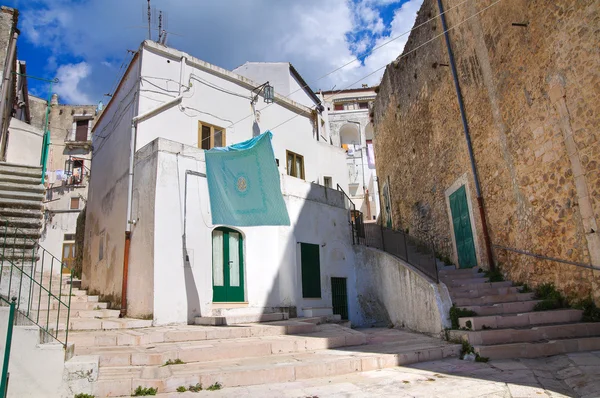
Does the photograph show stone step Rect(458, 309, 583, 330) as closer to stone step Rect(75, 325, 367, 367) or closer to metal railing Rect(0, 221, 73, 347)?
stone step Rect(75, 325, 367, 367)

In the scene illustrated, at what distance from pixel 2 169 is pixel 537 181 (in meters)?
9.93

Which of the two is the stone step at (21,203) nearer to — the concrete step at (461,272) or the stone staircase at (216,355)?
the stone staircase at (216,355)

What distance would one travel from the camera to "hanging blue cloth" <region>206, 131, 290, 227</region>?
29.9 feet

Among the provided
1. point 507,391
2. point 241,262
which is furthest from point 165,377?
point 241,262

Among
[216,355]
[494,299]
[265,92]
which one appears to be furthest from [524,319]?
[265,92]

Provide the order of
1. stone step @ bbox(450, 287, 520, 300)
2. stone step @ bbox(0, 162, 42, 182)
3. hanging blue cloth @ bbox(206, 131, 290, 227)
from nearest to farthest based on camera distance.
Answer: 1. stone step @ bbox(0, 162, 42, 182)
2. stone step @ bbox(450, 287, 520, 300)
3. hanging blue cloth @ bbox(206, 131, 290, 227)

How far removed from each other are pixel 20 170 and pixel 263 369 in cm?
523

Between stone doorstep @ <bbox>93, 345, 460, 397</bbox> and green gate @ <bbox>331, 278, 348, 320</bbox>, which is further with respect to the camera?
green gate @ <bbox>331, 278, 348, 320</bbox>

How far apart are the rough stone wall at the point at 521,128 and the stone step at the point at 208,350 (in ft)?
13.9

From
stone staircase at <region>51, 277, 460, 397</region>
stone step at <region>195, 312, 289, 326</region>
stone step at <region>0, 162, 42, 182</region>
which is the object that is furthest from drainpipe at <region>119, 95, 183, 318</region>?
stone step at <region>0, 162, 42, 182</region>

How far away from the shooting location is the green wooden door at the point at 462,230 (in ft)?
36.0

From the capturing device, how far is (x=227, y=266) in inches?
423

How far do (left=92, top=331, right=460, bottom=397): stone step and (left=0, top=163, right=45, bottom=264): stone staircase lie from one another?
191 cm

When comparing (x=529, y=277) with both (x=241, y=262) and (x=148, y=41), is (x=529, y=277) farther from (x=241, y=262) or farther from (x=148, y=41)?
(x=148, y=41)
